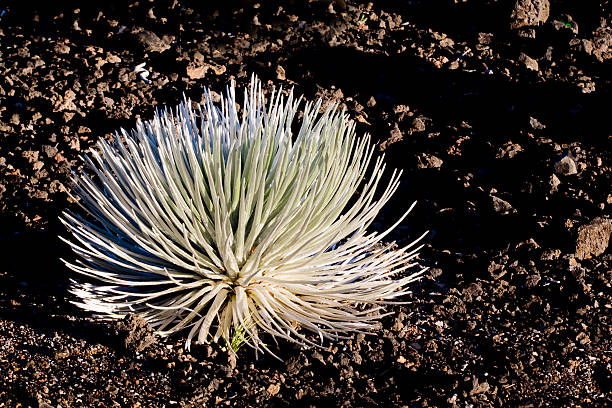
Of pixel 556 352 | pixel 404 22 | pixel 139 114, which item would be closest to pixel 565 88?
pixel 404 22

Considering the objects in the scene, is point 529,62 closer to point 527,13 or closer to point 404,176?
point 527,13

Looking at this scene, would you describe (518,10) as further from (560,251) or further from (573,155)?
(560,251)

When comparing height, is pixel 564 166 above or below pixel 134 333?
above

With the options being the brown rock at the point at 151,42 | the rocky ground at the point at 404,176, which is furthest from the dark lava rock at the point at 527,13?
the brown rock at the point at 151,42

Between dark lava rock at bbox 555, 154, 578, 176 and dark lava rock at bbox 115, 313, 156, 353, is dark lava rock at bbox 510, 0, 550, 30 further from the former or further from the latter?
dark lava rock at bbox 115, 313, 156, 353

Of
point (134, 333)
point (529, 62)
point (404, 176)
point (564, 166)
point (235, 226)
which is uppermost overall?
point (529, 62)

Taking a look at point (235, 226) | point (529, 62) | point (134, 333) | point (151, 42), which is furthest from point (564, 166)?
point (151, 42)

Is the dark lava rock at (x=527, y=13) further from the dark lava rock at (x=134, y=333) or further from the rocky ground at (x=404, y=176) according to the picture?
the dark lava rock at (x=134, y=333)

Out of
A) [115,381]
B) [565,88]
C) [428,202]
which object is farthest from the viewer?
[565,88]
